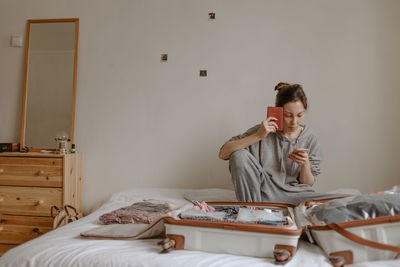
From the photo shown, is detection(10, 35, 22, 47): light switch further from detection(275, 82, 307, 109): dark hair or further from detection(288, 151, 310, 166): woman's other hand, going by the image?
detection(288, 151, 310, 166): woman's other hand

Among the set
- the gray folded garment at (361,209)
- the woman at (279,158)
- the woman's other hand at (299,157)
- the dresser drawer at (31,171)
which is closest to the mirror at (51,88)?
the dresser drawer at (31,171)

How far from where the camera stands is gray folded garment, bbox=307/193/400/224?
3.00ft

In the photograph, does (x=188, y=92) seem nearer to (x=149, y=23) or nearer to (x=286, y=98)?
(x=149, y=23)

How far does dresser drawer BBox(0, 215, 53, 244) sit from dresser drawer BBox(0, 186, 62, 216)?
4cm

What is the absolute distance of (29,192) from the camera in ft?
6.86

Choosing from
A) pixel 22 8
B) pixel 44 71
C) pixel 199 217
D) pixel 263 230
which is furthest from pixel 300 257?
pixel 22 8

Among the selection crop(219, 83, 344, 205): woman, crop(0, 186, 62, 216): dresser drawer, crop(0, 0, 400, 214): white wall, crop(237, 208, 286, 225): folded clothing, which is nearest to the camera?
crop(237, 208, 286, 225): folded clothing

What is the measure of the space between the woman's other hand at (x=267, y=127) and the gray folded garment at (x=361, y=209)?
0.69 m

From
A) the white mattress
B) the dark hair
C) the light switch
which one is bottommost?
the white mattress

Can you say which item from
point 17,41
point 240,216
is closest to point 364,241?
point 240,216

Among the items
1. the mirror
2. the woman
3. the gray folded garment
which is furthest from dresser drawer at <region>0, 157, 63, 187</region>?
the gray folded garment

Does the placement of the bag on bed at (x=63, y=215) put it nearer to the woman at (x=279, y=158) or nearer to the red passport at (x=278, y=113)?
the woman at (x=279, y=158)

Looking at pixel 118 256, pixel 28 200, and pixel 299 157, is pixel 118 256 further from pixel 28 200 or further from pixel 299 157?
pixel 28 200

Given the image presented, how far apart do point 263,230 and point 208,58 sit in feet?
5.33
